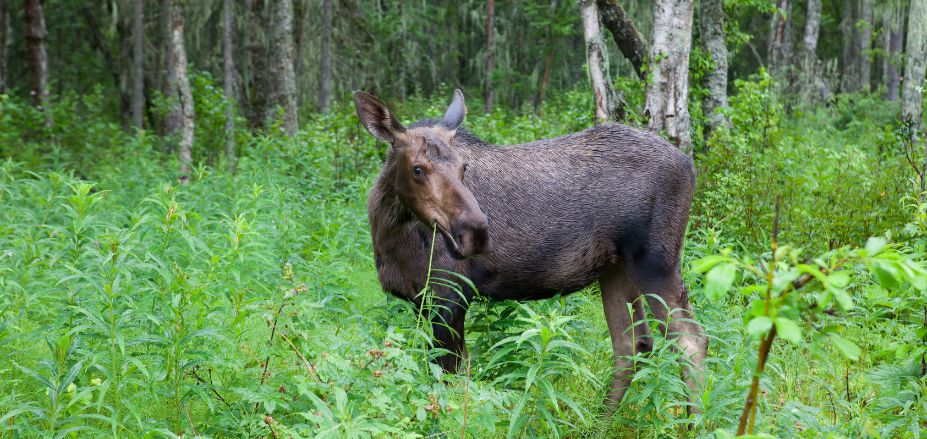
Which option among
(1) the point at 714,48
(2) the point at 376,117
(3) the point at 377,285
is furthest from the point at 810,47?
(2) the point at 376,117

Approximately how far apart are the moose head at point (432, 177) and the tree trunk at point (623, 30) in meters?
5.69

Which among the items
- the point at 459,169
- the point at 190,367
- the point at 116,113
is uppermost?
the point at 459,169

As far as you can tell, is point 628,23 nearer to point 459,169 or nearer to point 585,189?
point 585,189

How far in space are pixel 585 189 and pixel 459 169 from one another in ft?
3.49

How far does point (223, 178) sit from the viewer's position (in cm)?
1091

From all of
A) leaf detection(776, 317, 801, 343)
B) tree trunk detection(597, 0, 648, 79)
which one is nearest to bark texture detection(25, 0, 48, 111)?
tree trunk detection(597, 0, 648, 79)

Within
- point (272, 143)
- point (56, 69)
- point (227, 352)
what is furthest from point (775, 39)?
point (56, 69)

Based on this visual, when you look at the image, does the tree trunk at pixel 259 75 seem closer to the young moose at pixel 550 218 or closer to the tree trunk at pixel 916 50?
the tree trunk at pixel 916 50

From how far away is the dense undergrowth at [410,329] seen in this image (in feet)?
11.7

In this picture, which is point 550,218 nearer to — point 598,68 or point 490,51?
point 598,68

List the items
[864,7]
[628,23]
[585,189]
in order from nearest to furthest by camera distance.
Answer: [585,189], [628,23], [864,7]

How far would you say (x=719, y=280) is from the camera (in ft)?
6.72

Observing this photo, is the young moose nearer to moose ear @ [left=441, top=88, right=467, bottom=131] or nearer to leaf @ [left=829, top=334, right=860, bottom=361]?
moose ear @ [left=441, top=88, right=467, bottom=131]

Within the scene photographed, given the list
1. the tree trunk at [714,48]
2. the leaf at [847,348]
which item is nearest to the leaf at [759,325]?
the leaf at [847,348]
